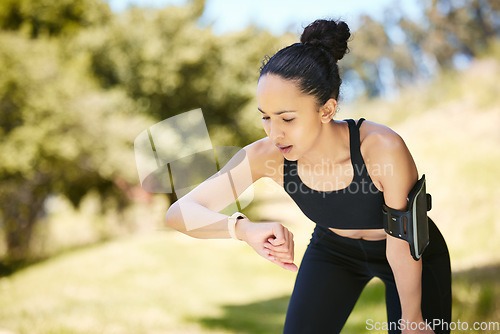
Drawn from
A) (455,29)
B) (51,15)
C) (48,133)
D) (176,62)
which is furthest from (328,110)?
(455,29)

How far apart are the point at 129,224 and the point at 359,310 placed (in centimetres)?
692

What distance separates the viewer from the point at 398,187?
4.97 ft

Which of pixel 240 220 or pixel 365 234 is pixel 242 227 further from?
pixel 365 234

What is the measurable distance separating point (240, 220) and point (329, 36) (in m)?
0.66

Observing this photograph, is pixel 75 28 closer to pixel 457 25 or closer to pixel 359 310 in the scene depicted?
pixel 359 310

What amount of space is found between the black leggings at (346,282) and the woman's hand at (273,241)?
46cm

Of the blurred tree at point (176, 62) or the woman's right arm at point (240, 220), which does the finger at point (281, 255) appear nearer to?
the woman's right arm at point (240, 220)

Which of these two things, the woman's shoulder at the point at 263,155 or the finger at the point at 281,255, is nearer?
the finger at the point at 281,255

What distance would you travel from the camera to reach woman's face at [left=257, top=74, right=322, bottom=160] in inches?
57.9

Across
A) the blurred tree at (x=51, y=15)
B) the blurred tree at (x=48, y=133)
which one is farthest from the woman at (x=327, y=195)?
the blurred tree at (x=51, y=15)

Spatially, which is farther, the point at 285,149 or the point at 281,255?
the point at 285,149

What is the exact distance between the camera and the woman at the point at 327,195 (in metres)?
1.49

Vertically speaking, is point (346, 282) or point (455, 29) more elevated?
point (455, 29)

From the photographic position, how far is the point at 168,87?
35.1ft
